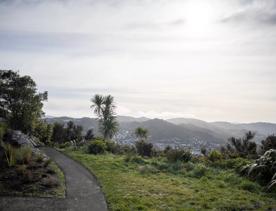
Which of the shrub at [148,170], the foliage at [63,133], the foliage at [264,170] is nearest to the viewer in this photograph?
the foliage at [264,170]

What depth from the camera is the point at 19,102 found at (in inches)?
1591

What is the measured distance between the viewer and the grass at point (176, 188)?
447 inches

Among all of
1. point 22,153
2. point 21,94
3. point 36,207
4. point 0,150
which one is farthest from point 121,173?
point 21,94

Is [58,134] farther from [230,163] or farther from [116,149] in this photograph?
[230,163]

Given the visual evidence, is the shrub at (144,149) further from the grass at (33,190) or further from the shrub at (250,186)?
the grass at (33,190)

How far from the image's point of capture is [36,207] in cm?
1044

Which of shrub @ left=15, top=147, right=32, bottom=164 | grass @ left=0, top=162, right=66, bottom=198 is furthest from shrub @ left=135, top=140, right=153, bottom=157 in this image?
grass @ left=0, top=162, right=66, bottom=198

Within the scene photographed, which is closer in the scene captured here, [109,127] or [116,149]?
[116,149]

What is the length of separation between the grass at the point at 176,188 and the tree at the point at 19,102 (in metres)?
22.6

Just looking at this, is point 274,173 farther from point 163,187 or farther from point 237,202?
point 163,187

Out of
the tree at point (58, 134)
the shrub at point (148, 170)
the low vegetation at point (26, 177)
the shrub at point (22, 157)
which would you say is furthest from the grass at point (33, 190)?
the tree at point (58, 134)

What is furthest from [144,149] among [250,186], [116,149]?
[250,186]

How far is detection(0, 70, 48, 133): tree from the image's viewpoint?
3994cm

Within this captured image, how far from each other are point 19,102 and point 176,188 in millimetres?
31103
